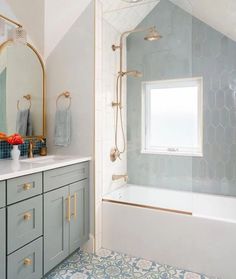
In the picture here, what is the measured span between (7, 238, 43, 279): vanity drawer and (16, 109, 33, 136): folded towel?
1049mm

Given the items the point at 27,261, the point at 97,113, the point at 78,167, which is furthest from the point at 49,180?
the point at 97,113

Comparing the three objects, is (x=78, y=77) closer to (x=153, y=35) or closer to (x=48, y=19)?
(x=48, y=19)

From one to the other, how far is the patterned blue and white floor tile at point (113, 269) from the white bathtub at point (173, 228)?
0.27 feet

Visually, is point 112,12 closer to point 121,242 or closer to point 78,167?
point 78,167

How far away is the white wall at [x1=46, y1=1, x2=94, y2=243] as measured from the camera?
8.20 feet

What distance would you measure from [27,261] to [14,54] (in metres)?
1.74

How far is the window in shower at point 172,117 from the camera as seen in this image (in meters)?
2.97

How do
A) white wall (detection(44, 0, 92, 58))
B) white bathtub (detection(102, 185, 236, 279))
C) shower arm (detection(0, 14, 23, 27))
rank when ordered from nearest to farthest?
1. white bathtub (detection(102, 185, 236, 279))
2. shower arm (detection(0, 14, 23, 27))
3. white wall (detection(44, 0, 92, 58))

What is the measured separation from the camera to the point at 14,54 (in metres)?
2.38

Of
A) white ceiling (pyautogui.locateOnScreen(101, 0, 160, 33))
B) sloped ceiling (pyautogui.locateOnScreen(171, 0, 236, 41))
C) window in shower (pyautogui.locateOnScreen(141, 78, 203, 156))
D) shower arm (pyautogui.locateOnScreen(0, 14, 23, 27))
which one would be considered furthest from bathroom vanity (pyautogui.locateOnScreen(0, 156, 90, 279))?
sloped ceiling (pyautogui.locateOnScreen(171, 0, 236, 41))

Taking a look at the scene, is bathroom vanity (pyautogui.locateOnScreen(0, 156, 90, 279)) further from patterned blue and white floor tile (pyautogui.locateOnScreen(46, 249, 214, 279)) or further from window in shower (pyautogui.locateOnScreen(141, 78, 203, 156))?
window in shower (pyautogui.locateOnScreen(141, 78, 203, 156))

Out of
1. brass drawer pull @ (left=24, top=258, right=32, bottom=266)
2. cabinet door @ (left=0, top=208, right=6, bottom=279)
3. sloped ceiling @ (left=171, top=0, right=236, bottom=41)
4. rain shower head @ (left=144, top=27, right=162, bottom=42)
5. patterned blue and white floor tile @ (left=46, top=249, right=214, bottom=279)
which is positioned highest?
sloped ceiling @ (left=171, top=0, right=236, bottom=41)

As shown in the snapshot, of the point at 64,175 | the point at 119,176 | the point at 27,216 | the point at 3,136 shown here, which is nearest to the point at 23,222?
the point at 27,216

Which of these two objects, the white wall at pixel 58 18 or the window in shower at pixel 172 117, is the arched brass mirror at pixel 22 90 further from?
the window in shower at pixel 172 117
